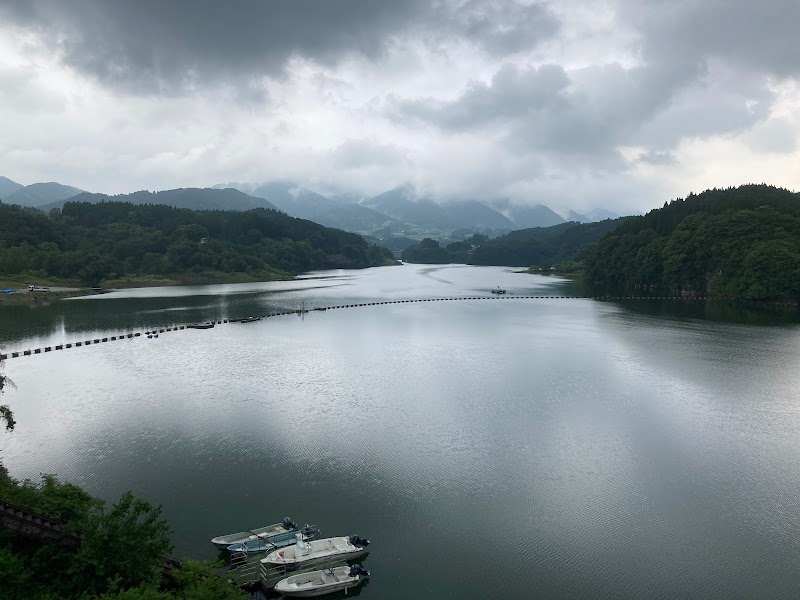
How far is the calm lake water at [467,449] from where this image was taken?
1562cm

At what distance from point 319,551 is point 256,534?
7.35 feet

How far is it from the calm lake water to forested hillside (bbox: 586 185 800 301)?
28.2 m

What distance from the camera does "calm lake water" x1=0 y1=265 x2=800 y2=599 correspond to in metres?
15.6

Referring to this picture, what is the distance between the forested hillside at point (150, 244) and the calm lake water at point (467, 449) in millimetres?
56865

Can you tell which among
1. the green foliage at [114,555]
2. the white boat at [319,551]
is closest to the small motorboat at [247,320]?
the white boat at [319,551]

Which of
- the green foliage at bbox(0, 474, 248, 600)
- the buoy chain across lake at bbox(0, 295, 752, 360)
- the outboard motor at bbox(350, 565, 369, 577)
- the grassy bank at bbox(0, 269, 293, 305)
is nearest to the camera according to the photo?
the green foliage at bbox(0, 474, 248, 600)

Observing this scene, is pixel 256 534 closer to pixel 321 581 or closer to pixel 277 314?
pixel 321 581

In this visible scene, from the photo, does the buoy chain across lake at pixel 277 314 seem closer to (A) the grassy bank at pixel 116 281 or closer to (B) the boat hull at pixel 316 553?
(B) the boat hull at pixel 316 553

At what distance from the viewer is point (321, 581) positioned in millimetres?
14289

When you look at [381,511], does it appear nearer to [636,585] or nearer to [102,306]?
[636,585]

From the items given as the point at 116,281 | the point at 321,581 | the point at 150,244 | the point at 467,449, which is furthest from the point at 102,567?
the point at 150,244

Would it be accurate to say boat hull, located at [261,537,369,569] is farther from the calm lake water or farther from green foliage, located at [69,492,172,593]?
green foliage, located at [69,492,172,593]

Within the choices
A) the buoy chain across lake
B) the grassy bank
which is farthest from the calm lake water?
the grassy bank

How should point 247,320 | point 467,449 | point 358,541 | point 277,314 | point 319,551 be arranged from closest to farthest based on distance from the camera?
1. point 319,551
2. point 358,541
3. point 467,449
4. point 247,320
5. point 277,314
